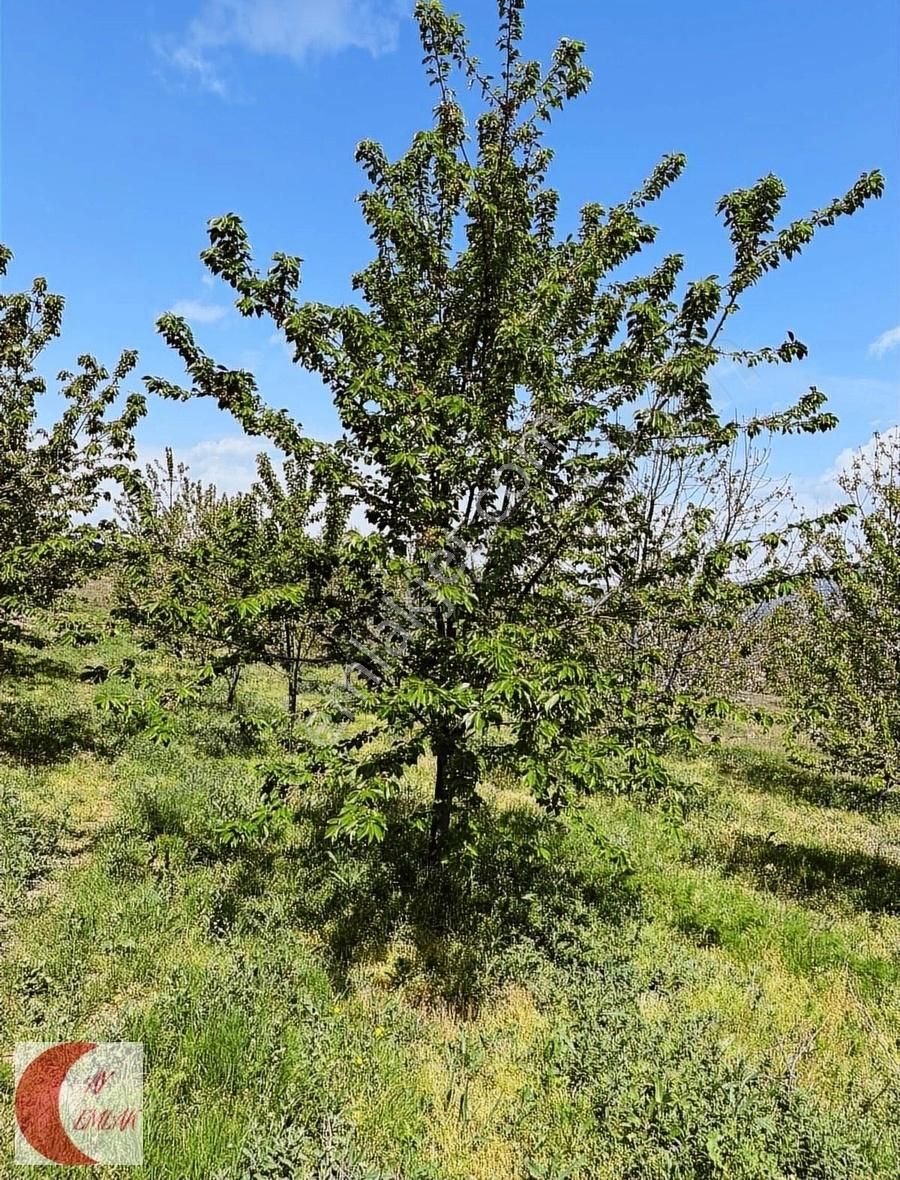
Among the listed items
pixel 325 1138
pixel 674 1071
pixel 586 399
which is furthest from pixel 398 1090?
pixel 586 399

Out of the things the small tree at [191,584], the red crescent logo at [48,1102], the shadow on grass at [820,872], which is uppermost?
the small tree at [191,584]

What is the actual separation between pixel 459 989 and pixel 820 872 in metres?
5.73

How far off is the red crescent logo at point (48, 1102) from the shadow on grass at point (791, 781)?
33.6ft

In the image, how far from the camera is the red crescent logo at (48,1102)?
349cm

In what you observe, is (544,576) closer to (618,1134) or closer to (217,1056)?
(618,1134)

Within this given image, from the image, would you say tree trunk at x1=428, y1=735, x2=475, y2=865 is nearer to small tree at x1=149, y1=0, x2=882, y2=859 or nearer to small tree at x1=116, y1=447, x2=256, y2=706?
small tree at x1=149, y1=0, x2=882, y2=859

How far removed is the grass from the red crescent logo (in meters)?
0.15

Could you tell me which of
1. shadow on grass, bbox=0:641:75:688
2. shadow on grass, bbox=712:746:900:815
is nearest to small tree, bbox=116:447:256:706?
shadow on grass, bbox=712:746:900:815

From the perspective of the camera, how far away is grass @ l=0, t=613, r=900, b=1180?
12.2 feet

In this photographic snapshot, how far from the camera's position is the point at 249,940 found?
5.67 m

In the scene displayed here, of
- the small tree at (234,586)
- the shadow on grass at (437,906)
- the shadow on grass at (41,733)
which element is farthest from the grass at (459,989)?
the small tree at (234,586)

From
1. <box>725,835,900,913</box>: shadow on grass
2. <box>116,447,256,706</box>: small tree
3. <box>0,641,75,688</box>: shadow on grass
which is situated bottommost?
<box>725,835,900,913</box>: shadow on grass

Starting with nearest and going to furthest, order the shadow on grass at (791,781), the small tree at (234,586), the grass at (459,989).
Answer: the grass at (459,989) → the small tree at (234,586) → the shadow on grass at (791,781)
